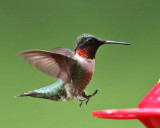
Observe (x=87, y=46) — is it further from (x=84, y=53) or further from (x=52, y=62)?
(x=52, y=62)

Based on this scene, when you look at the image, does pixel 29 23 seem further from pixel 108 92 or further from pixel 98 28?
pixel 108 92

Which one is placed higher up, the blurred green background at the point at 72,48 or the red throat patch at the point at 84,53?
the red throat patch at the point at 84,53

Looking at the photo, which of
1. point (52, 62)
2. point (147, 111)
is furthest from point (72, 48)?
point (147, 111)

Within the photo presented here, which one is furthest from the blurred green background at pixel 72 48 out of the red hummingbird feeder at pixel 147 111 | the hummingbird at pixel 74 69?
the red hummingbird feeder at pixel 147 111

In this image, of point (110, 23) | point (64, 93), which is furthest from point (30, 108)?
point (64, 93)

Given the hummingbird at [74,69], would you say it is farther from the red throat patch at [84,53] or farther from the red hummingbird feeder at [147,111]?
the red hummingbird feeder at [147,111]

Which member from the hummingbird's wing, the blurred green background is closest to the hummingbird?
the hummingbird's wing
